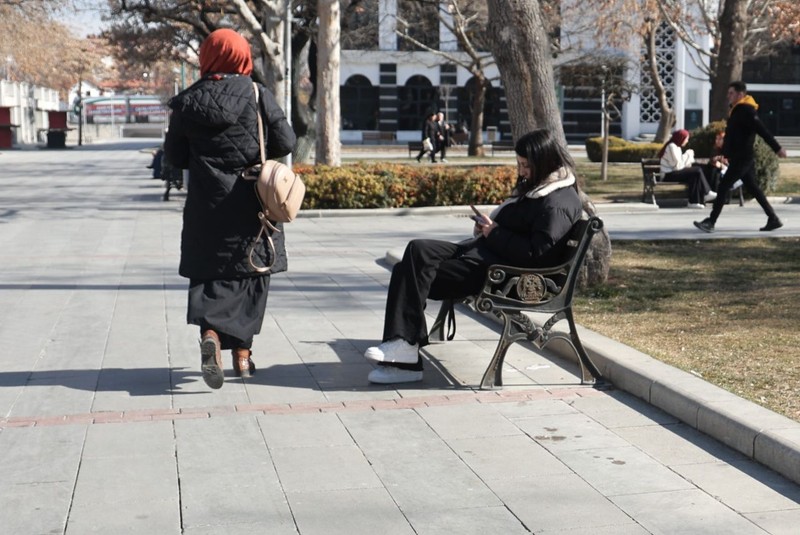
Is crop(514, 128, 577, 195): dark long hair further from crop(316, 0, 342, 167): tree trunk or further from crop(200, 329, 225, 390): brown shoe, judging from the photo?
crop(316, 0, 342, 167): tree trunk

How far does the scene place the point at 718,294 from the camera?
912 centimetres

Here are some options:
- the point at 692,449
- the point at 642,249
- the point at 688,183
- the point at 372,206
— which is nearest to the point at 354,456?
the point at 692,449

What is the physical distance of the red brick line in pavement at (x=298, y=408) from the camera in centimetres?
570

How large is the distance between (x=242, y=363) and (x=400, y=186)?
40.3 ft

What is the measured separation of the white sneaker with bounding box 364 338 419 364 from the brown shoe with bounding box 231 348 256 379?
0.74 m

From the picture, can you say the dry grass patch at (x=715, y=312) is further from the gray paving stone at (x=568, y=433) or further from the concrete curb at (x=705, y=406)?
the gray paving stone at (x=568, y=433)

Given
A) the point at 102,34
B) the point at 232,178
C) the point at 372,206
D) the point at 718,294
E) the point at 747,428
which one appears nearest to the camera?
the point at 747,428

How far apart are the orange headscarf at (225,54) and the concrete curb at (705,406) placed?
2623 millimetres

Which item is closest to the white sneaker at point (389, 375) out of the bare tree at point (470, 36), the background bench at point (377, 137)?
the bare tree at point (470, 36)

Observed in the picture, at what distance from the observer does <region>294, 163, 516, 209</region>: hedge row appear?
60.3ft

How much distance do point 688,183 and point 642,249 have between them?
688 centimetres

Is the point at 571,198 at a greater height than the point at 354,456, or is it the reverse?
the point at 571,198

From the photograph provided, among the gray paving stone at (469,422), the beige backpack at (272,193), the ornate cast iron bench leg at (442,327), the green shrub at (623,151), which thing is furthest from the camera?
the green shrub at (623,151)

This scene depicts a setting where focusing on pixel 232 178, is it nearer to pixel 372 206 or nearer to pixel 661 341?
pixel 661 341
